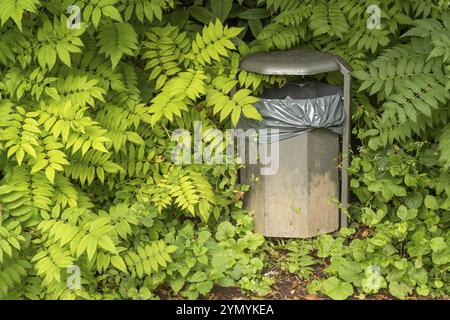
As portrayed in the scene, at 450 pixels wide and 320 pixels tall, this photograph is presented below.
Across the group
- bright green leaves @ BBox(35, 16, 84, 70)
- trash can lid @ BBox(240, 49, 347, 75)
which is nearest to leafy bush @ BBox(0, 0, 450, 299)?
bright green leaves @ BBox(35, 16, 84, 70)

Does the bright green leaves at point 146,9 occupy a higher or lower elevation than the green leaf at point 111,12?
higher

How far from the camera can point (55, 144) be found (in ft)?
16.0

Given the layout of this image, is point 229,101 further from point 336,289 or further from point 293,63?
point 336,289

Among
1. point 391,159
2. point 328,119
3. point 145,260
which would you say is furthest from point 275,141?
point 145,260

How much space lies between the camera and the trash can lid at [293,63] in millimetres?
5309

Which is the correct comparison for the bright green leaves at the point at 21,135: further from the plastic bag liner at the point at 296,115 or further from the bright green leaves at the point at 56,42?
Result: the plastic bag liner at the point at 296,115

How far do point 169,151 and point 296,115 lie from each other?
3.01 ft

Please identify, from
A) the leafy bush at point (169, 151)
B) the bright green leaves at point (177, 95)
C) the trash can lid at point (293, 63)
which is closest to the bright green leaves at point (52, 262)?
→ the leafy bush at point (169, 151)

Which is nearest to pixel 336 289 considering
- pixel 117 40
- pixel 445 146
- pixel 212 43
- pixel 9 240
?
pixel 445 146

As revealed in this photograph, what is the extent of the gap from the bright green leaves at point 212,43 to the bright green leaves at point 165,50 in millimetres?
112

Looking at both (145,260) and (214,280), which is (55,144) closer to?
(145,260)

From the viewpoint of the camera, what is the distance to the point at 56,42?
506 centimetres

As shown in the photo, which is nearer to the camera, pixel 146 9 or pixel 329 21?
pixel 146 9

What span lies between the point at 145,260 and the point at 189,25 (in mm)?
2043
